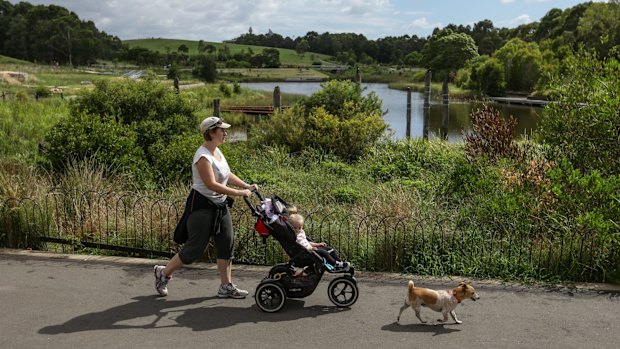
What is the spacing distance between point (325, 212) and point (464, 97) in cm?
5453

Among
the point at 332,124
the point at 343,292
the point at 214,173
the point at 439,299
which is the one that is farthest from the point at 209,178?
the point at 332,124

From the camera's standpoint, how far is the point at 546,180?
7.00 meters

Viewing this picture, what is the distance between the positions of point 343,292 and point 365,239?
1.39m

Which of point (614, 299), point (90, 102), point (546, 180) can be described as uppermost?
point (90, 102)

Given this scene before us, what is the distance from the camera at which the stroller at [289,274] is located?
15.9 feet

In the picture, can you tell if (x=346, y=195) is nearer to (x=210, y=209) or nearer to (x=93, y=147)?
(x=210, y=209)

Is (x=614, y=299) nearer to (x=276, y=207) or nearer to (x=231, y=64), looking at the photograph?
(x=276, y=207)

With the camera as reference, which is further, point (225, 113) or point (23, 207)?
point (225, 113)

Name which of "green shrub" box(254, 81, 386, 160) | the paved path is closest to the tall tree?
"green shrub" box(254, 81, 386, 160)

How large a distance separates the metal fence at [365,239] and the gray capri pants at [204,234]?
Answer: 1.04 m

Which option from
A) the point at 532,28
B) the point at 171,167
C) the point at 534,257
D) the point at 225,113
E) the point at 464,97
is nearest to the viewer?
the point at 534,257

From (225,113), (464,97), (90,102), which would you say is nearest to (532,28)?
(464,97)

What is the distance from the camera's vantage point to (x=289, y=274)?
197 inches

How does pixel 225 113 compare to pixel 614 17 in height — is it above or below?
below
